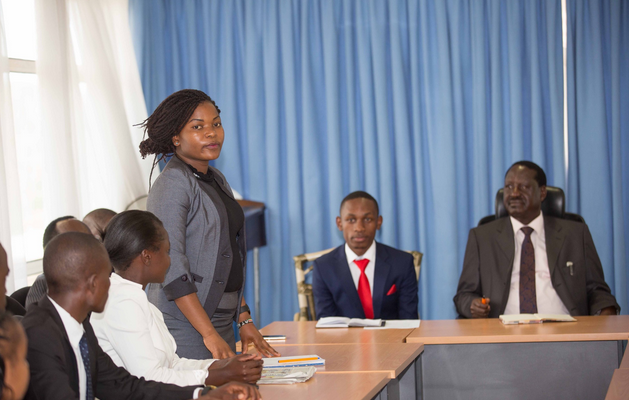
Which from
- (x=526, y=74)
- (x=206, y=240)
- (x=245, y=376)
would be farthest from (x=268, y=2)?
(x=245, y=376)

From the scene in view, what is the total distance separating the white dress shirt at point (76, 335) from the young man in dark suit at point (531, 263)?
7.20 ft

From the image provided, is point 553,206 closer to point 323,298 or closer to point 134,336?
point 323,298

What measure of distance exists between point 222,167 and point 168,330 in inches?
114

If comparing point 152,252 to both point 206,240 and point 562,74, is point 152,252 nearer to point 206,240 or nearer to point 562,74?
point 206,240

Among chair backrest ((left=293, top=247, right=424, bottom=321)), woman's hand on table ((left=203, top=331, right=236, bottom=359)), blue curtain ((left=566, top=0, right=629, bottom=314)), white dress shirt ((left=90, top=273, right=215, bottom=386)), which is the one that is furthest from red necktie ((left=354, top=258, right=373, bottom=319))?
blue curtain ((left=566, top=0, right=629, bottom=314))

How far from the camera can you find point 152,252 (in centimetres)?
192

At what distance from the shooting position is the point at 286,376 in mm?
2002

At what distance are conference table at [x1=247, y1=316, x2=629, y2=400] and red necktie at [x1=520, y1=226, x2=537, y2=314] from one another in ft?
1.49

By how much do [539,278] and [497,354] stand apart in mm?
832

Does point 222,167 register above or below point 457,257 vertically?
above

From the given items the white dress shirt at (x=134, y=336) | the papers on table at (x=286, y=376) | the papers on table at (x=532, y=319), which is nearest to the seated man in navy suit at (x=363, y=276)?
the papers on table at (x=532, y=319)

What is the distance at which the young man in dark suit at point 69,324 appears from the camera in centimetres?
150

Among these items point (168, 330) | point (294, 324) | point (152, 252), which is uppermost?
point (152, 252)

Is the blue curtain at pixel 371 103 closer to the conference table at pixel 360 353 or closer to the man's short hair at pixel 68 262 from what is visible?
the conference table at pixel 360 353
